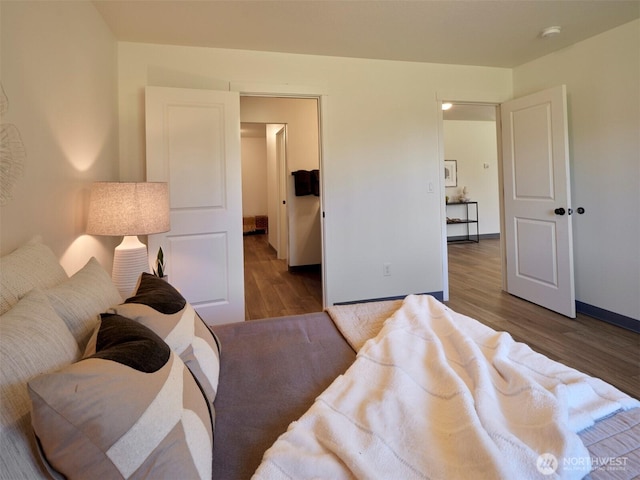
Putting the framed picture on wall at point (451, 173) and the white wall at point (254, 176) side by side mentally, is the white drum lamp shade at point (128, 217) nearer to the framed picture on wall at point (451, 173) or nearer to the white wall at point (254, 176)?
the framed picture on wall at point (451, 173)

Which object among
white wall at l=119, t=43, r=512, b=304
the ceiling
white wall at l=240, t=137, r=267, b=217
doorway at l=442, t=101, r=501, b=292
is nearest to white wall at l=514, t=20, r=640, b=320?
the ceiling

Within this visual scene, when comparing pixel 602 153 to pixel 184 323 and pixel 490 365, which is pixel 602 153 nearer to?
pixel 490 365

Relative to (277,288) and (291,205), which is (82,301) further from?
(291,205)

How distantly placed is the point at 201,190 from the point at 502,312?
9.54 feet

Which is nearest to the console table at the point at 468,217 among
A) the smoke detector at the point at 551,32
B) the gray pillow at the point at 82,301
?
the smoke detector at the point at 551,32

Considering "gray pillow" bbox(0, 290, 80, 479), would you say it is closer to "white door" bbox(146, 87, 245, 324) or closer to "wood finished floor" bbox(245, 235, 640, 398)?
"white door" bbox(146, 87, 245, 324)

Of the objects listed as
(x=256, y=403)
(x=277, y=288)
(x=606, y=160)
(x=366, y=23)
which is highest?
(x=366, y=23)

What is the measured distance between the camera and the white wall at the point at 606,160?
2.64 metres

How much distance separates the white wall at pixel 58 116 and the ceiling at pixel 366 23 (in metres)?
0.42

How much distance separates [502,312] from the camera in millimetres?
3166

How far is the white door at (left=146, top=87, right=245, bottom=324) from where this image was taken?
2629mm

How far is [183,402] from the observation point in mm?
730

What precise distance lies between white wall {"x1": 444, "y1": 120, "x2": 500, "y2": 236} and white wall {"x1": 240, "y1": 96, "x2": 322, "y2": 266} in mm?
3580

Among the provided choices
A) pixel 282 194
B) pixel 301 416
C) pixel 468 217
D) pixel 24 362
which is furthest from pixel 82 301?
pixel 468 217
